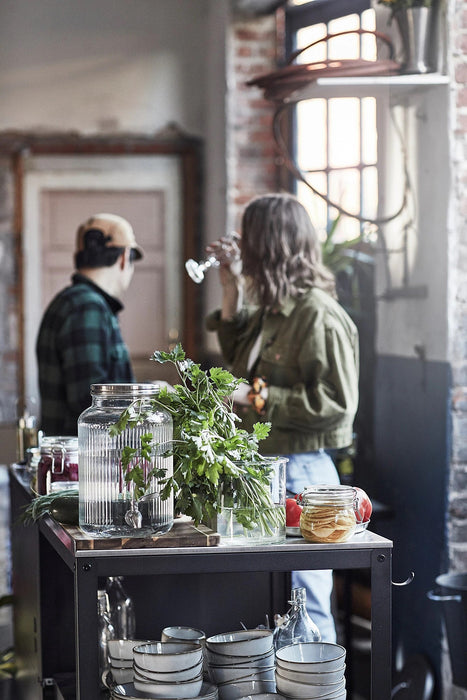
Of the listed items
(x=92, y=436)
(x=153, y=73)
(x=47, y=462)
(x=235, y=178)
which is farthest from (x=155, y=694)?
(x=153, y=73)

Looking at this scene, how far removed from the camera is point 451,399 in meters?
3.69

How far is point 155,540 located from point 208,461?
0.16 meters

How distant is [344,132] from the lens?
5.34 metres

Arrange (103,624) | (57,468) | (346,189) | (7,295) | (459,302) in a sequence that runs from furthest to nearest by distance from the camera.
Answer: (7,295) → (346,189) → (459,302) → (57,468) → (103,624)

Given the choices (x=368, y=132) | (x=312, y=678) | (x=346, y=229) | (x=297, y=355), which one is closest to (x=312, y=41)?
(x=368, y=132)

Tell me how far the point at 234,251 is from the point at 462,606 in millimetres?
1352

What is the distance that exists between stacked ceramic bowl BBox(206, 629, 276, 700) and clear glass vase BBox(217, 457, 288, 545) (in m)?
0.22

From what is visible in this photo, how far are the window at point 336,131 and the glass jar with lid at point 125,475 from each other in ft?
10.7

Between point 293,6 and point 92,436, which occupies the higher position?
point 293,6

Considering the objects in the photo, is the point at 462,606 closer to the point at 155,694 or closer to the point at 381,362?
the point at 381,362

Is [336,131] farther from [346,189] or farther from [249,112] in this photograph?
[249,112]

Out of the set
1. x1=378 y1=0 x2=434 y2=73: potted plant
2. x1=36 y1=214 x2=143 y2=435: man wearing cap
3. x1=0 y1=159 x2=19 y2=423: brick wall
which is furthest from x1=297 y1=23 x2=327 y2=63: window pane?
x1=36 y1=214 x2=143 y2=435: man wearing cap

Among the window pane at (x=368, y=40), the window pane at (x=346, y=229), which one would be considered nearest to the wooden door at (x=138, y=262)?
the window pane at (x=346, y=229)

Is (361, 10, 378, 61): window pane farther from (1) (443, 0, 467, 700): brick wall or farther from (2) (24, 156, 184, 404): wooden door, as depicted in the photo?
(2) (24, 156, 184, 404): wooden door
